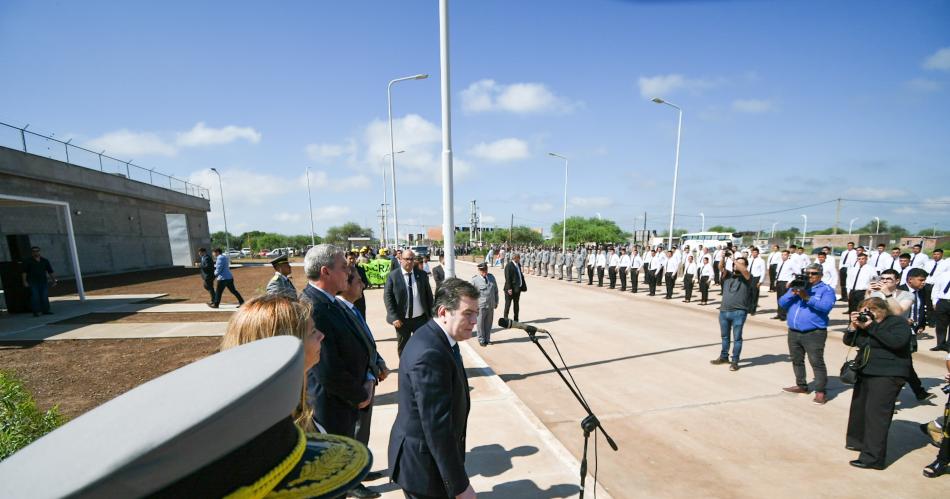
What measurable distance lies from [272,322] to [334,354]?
118 cm

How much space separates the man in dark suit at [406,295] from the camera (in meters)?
5.81

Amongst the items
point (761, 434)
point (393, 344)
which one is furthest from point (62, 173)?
point (761, 434)

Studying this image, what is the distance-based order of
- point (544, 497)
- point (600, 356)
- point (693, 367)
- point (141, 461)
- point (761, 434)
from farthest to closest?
point (600, 356), point (693, 367), point (761, 434), point (544, 497), point (141, 461)

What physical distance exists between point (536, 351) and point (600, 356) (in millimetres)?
1196

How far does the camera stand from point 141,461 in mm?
539

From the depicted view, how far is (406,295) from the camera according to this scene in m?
5.83

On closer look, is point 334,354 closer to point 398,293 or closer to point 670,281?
point 398,293

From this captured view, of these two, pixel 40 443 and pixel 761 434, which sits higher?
pixel 40 443

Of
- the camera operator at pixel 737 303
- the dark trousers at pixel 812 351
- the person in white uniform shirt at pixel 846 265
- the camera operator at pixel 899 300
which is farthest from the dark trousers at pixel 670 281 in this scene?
the dark trousers at pixel 812 351

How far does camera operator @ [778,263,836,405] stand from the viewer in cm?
505

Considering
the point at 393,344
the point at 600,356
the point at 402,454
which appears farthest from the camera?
the point at 393,344

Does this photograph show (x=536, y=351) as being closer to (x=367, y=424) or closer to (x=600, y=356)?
(x=600, y=356)

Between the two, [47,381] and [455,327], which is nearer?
[455,327]

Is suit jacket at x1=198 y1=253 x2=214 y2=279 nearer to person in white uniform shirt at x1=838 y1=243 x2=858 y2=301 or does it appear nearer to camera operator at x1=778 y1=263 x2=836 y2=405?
camera operator at x1=778 y1=263 x2=836 y2=405
